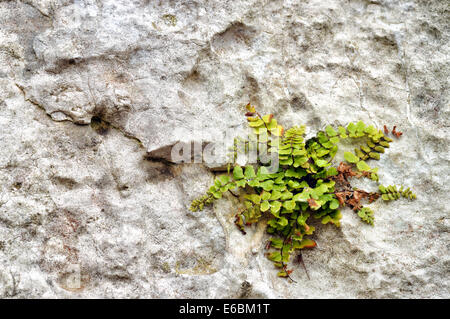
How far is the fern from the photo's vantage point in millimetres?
3297

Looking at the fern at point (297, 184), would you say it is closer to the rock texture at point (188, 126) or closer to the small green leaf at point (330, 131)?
the small green leaf at point (330, 131)

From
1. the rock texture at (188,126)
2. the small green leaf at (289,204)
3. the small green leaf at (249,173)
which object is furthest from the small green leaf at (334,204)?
the small green leaf at (249,173)

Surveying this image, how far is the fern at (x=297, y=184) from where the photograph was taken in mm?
3297

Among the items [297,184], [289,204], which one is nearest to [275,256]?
[289,204]

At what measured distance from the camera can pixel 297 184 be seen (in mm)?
3346

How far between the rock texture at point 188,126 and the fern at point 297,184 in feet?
0.36

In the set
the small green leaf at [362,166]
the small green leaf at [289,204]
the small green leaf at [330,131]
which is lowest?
the small green leaf at [289,204]

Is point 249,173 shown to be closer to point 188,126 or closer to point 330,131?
point 188,126

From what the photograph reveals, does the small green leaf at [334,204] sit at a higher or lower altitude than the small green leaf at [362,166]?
lower

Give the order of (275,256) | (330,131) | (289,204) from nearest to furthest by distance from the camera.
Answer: (289,204), (275,256), (330,131)

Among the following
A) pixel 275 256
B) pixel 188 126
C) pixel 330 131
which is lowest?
pixel 275 256

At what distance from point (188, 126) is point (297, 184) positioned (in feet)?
3.48

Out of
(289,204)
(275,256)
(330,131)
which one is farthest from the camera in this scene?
(330,131)

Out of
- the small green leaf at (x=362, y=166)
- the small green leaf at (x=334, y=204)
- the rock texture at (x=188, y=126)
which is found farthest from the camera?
the small green leaf at (x=362, y=166)
